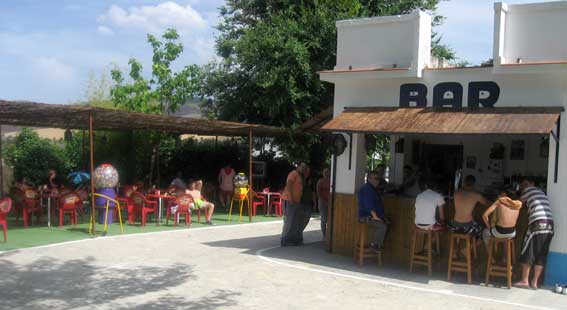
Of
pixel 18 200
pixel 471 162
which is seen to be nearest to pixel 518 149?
pixel 471 162

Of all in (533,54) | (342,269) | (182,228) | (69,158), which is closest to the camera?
(533,54)

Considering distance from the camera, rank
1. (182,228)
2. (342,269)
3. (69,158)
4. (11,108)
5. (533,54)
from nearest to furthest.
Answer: (533,54)
(342,269)
(11,108)
(182,228)
(69,158)

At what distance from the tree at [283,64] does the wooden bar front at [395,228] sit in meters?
7.45

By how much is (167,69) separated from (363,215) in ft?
50.7

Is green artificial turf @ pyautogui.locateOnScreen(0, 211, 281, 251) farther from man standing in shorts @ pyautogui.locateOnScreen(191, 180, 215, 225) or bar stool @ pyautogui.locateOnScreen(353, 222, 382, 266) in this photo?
bar stool @ pyautogui.locateOnScreen(353, 222, 382, 266)

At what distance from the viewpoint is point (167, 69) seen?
77.1 feet

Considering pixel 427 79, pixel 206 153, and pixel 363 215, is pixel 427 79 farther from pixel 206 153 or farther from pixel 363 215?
pixel 206 153

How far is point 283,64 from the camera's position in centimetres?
1784

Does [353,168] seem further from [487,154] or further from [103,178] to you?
[103,178]

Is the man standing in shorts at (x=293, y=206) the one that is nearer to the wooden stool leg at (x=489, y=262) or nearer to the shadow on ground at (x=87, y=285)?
the shadow on ground at (x=87, y=285)

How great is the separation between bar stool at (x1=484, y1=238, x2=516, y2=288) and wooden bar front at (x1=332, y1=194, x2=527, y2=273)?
0.26 meters

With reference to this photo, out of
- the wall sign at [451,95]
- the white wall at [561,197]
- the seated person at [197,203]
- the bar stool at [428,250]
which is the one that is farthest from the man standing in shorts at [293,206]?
the white wall at [561,197]

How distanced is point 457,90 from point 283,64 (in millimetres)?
8844

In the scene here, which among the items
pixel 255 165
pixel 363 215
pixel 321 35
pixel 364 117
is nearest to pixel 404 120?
pixel 364 117
